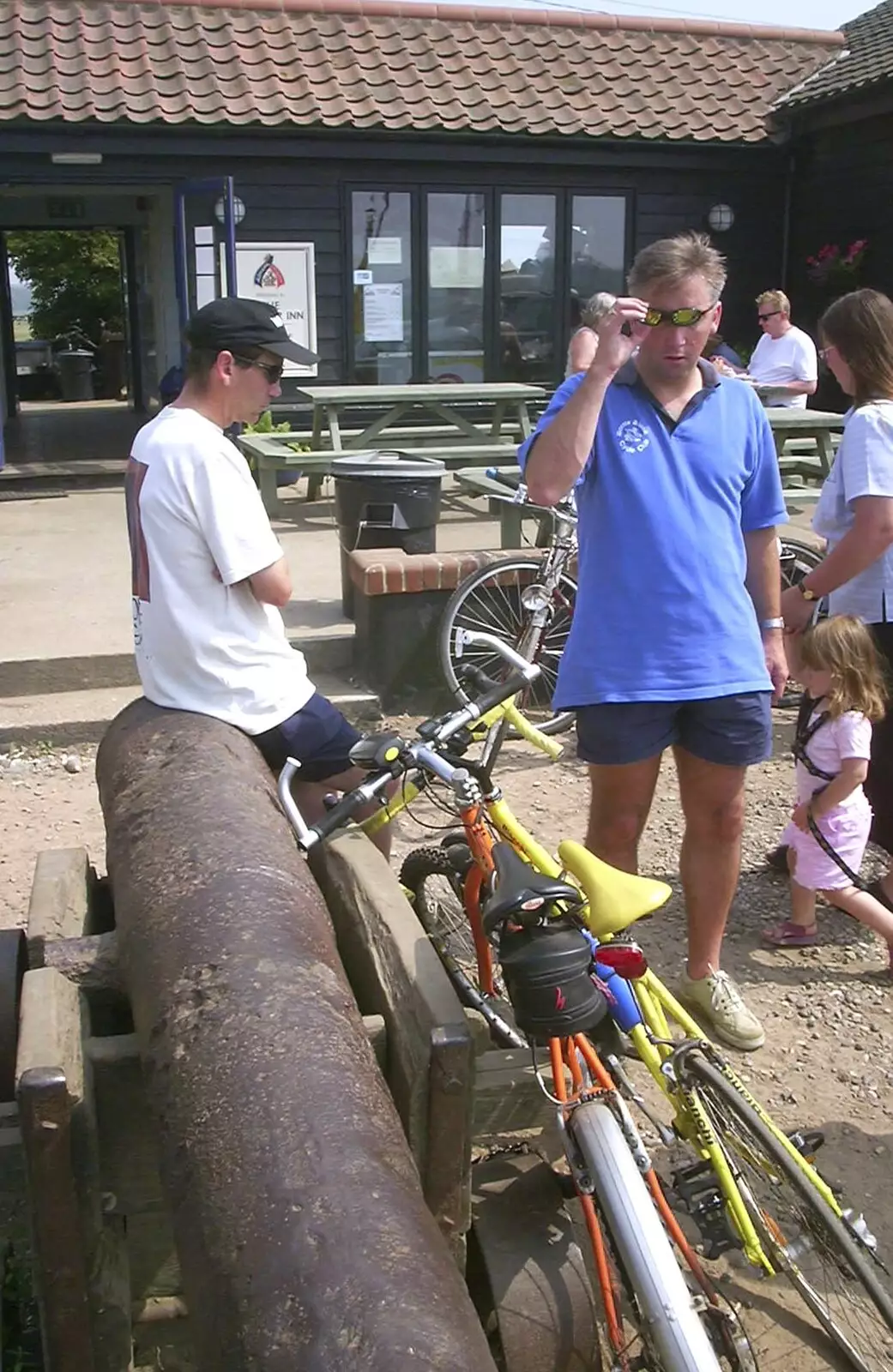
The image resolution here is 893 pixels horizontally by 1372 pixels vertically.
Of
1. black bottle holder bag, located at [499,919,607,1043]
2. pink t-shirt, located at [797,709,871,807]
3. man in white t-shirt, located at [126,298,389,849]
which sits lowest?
pink t-shirt, located at [797,709,871,807]

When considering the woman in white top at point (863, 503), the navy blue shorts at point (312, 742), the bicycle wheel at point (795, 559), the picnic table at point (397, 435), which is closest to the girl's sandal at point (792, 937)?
the woman in white top at point (863, 503)

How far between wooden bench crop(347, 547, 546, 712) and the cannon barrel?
400 centimetres

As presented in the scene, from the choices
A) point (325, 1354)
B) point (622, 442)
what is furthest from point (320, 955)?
point (622, 442)

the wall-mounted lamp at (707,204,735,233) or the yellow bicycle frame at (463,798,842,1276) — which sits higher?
→ the wall-mounted lamp at (707,204,735,233)

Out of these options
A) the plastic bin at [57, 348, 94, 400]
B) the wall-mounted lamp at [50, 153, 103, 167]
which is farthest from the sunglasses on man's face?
the plastic bin at [57, 348, 94, 400]

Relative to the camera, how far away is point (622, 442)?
10.4 ft

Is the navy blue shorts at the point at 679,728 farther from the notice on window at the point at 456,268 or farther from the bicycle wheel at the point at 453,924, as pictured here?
the notice on window at the point at 456,268

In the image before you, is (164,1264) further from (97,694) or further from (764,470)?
(97,694)

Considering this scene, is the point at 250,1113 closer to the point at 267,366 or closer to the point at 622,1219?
the point at 622,1219

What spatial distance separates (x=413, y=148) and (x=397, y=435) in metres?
2.95

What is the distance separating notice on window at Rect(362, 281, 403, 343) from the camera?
12758 millimetres

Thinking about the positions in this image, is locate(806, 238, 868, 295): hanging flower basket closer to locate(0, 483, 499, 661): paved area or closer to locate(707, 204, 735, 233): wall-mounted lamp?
locate(707, 204, 735, 233): wall-mounted lamp

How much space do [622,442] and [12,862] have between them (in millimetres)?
2731

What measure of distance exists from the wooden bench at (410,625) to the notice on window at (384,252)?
6978mm
